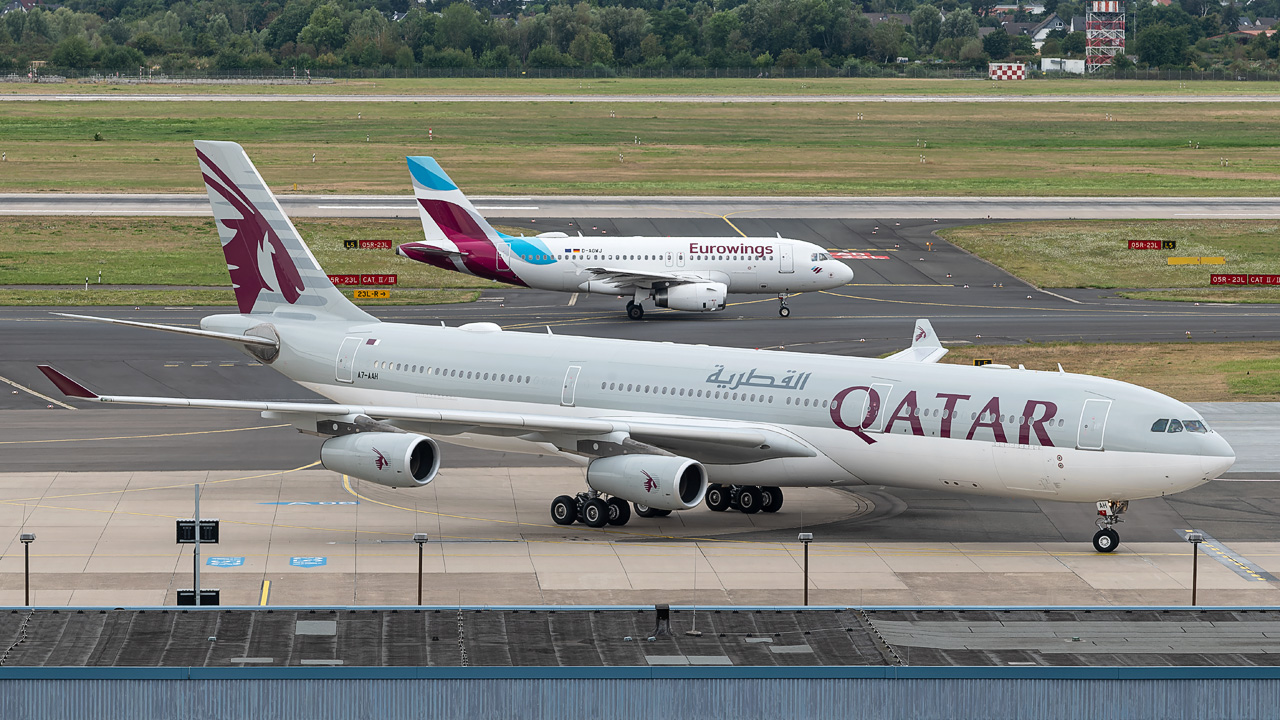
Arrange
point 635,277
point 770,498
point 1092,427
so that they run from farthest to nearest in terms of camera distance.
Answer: point 635,277
point 770,498
point 1092,427

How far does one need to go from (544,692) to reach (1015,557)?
64.1 ft

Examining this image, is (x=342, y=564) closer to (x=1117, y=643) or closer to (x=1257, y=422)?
(x=1117, y=643)

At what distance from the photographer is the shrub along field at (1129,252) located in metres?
85.9

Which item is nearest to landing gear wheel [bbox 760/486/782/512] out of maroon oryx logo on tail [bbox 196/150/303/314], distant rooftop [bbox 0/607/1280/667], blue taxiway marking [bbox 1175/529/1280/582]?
blue taxiway marking [bbox 1175/529/1280/582]

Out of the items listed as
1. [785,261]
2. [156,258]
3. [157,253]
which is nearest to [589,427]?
[785,261]

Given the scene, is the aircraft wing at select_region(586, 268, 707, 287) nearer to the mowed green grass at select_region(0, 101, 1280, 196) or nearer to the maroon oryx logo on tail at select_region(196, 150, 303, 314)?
the maroon oryx logo on tail at select_region(196, 150, 303, 314)

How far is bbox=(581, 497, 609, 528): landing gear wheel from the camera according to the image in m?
39.9

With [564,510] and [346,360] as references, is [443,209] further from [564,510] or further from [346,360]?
[564,510]

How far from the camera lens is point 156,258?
91.6 metres

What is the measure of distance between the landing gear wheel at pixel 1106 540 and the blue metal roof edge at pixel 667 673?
1687 cm

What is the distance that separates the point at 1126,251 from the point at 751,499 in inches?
2414

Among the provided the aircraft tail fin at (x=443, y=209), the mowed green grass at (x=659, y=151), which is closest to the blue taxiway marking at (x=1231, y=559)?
the aircraft tail fin at (x=443, y=209)

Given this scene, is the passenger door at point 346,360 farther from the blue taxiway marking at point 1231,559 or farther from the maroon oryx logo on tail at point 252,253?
the blue taxiway marking at point 1231,559

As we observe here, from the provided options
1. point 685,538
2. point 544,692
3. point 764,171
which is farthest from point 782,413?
point 764,171
